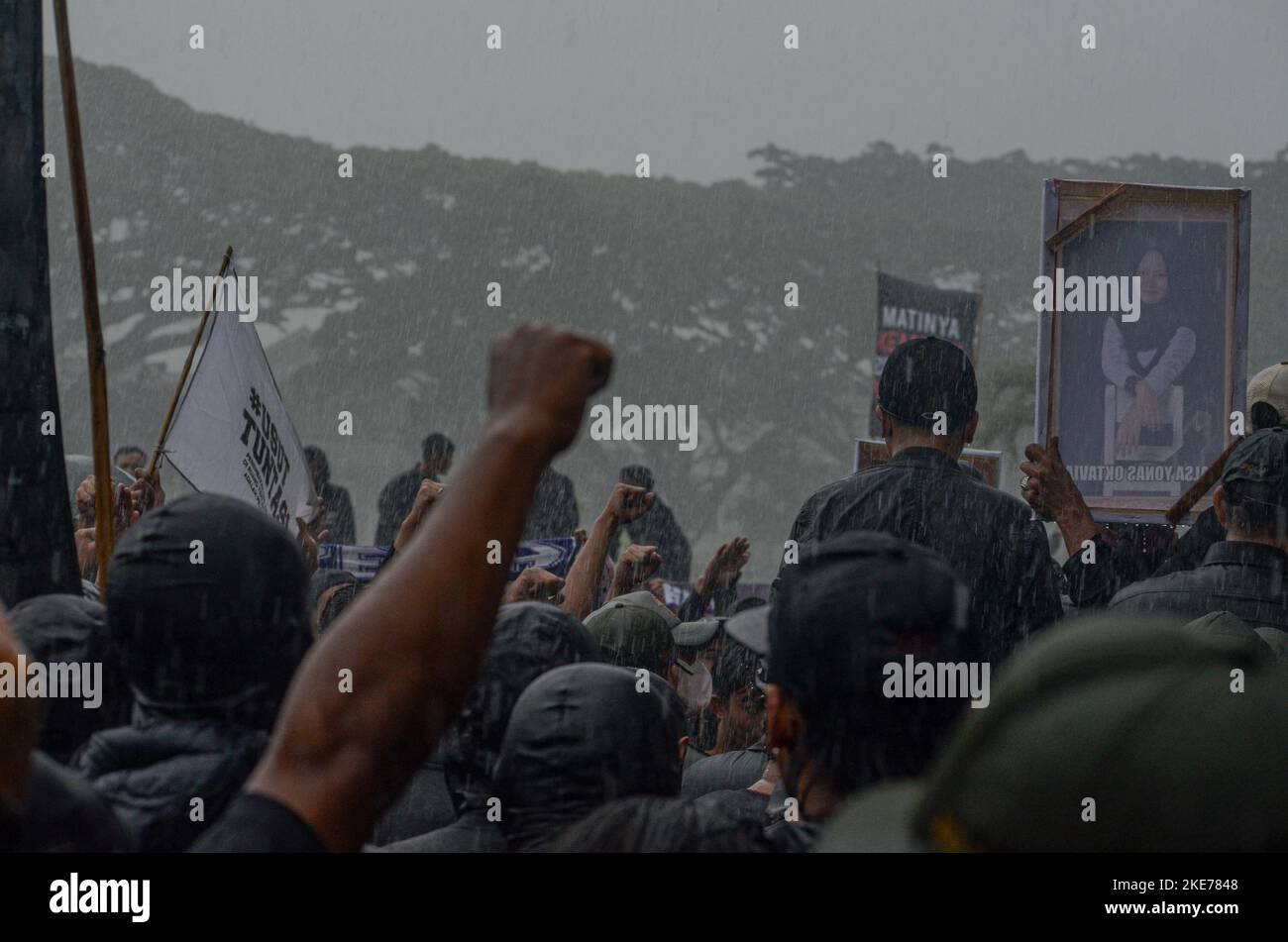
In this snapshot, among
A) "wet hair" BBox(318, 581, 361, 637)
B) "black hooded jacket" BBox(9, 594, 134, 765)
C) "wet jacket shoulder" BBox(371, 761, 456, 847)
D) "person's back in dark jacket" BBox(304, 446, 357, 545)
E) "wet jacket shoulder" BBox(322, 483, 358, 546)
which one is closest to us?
"black hooded jacket" BBox(9, 594, 134, 765)

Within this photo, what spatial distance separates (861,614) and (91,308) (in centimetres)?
238

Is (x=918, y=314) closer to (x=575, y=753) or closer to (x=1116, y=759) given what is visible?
(x=575, y=753)

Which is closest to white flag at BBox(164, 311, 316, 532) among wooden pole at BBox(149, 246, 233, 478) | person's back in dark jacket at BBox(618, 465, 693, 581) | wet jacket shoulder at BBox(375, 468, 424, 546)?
wooden pole at BBox(149, 246, 233, 478)

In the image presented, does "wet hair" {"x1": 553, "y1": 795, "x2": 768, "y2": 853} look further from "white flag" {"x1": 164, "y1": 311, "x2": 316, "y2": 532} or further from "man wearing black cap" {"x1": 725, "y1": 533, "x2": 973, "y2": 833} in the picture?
"white flag" {"x1": 164, "y1": 311, "x2": 316, "y2": 532}

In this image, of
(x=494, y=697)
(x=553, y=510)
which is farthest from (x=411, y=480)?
(x=494, y=697)

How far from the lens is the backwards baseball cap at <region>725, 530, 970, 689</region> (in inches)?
69.0

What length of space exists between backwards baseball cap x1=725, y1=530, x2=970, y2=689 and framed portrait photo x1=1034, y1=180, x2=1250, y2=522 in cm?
325

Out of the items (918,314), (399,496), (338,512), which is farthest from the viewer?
(918,314)

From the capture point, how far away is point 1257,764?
1081 mm

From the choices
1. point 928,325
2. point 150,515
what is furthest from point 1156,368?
point 928,325

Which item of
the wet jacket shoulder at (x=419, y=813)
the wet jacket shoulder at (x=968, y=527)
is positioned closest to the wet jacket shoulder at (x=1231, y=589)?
the wet jacket shoulder at (x=968, y=527)

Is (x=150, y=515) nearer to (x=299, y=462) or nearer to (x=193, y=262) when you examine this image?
(x=299, y=462)

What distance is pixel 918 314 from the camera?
9.71 m

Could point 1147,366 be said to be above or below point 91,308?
below
